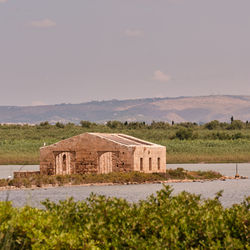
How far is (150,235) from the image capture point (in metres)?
12.9

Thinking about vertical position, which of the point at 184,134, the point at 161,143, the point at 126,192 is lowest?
the point at 126,192

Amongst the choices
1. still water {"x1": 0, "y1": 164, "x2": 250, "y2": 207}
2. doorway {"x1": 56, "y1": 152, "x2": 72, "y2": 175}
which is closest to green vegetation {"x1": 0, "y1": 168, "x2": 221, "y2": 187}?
still water {"x1": 0, "y1": 164, "x2": 250, "y2": 207}

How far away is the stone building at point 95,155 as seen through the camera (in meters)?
48.0

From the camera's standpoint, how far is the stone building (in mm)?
48025

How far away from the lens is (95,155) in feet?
161

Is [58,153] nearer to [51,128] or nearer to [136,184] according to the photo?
[136,184]

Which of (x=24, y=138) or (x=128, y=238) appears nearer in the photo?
(x=128, y=238)

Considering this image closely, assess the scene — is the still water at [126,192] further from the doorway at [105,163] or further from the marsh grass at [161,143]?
the marsh grass at [161,143]

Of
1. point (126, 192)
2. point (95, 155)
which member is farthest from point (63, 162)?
point (126, 192)

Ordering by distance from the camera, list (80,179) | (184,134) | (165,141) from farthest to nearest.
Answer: (184,134), (165,141), (80,179)

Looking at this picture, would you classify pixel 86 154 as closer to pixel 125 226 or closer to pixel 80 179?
pixel 80 179

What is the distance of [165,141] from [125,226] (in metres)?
84.9

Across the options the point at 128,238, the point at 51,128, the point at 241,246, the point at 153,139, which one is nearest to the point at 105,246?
the point at 128,238

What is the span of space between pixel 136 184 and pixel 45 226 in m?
36.1
